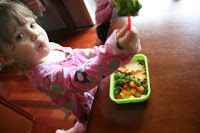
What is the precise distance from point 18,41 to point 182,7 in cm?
72

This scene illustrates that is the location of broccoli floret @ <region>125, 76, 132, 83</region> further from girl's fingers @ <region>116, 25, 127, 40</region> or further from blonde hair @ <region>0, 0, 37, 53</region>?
blonde hair @ <region>0, 0, 37, 53</region>

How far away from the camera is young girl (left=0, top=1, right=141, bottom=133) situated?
1.32ft

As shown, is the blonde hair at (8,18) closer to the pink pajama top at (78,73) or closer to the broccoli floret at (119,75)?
the pink pajama top at (78,73)

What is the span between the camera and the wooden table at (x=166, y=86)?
19.6 inches

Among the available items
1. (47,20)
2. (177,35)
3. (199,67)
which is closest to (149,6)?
(177,35)

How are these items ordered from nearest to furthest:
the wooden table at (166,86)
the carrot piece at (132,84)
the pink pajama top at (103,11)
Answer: the wooden table at (166,86) < the carrot piece at (132,84) < the pink pajama top at (103,11)

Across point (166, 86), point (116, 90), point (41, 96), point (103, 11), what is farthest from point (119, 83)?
point (41, 96)

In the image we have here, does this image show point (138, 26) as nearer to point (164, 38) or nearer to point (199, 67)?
point (164, 38)

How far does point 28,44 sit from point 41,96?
3.56 ft

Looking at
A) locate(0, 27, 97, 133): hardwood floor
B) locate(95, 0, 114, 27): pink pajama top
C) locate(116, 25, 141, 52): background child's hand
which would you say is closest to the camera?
locate(116, 25, 141, 52): background child's hand

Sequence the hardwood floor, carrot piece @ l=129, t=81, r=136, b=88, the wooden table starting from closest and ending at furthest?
the wooden table
carrot piece @ l=129, t=81, r=136, b=88
the hardwood floor

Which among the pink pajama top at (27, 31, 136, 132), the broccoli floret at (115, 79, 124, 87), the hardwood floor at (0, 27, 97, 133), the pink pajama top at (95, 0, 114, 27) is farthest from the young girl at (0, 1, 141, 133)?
the hardwood floor at (0, 27, 97, 133)

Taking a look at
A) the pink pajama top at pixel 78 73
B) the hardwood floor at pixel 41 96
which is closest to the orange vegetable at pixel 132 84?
the pink pajama top at pixel 78 73

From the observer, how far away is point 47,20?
1995mm
